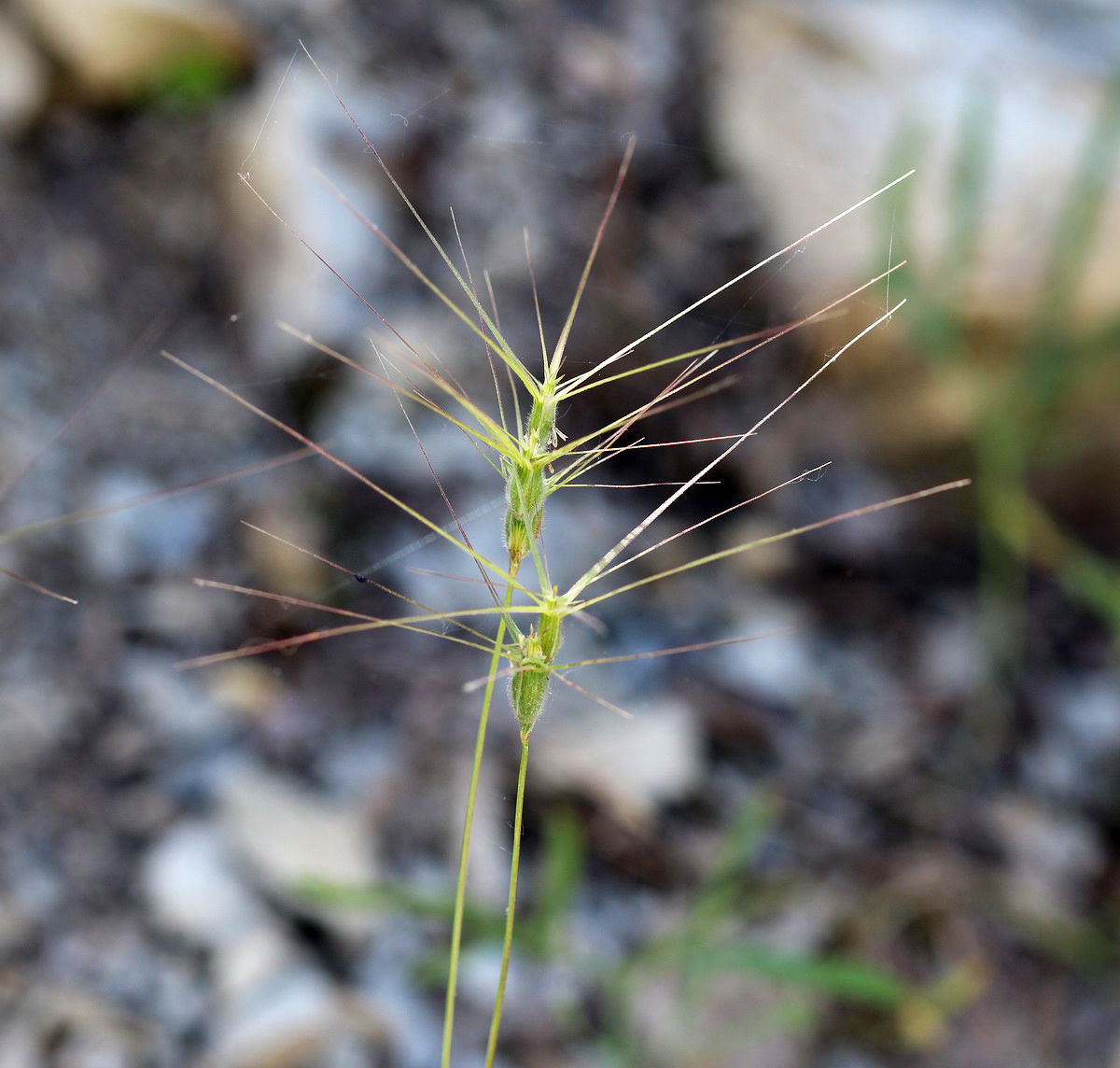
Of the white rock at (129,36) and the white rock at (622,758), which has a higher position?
the white rock at (129,36)

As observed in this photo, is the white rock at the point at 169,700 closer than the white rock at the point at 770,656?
Yes

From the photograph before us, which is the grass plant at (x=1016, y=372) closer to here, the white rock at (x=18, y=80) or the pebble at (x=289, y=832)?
the pebble at (x=289, y=832)

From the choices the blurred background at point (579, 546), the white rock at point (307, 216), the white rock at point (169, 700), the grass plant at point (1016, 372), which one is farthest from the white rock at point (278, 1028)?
the grass plant at point (1016, 372)

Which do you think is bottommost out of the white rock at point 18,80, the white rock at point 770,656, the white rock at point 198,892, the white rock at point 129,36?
the white rock at point 198,892

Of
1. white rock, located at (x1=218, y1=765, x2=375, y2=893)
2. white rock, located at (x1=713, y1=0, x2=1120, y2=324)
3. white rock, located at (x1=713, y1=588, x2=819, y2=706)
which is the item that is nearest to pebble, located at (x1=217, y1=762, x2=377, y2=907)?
white rock, located at (x1=218, y1=765, x2=375, y2=893)

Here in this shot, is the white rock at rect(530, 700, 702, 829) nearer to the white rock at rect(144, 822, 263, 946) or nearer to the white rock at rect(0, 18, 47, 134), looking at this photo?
the white rock at rect(144, 822, 263, 946)

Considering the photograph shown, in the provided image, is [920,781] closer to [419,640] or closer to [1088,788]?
[1088,788]

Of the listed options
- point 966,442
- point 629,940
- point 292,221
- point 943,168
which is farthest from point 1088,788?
point 292,221
